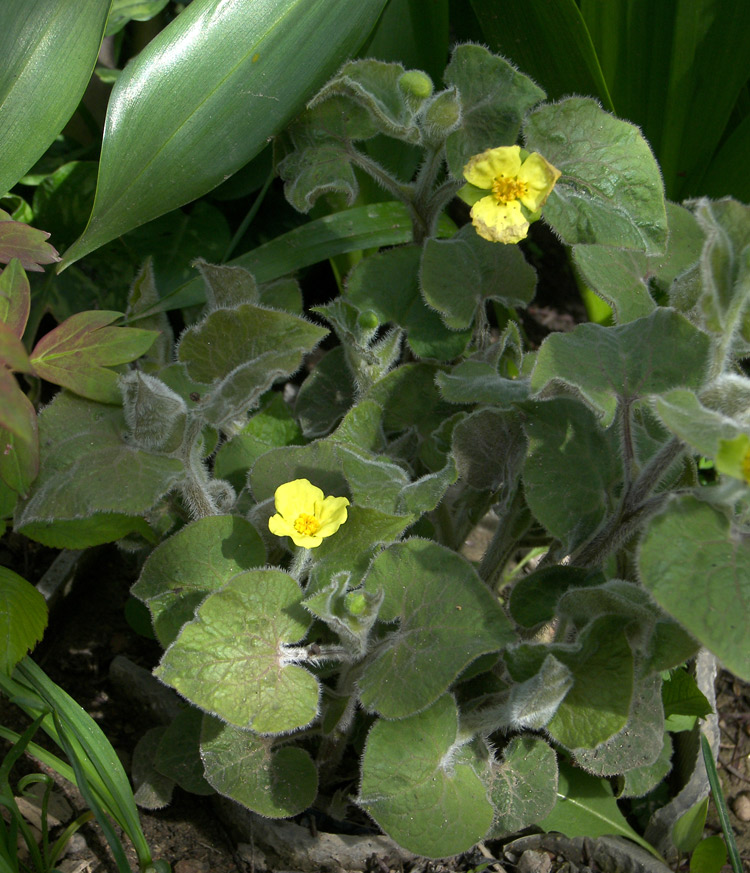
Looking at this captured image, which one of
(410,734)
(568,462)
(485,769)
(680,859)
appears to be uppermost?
(568,462)

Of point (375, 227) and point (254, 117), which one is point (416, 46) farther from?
point (254, 117)

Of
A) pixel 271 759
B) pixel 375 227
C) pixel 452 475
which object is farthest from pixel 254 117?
pixel 271 759

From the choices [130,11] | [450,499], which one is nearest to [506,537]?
[450,499]

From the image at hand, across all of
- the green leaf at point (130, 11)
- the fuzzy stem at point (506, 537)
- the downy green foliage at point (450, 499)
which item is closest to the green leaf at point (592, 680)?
the downy green foliage at point (450, 499)

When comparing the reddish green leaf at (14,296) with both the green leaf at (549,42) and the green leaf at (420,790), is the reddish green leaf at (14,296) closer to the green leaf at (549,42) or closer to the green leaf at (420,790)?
the green leaf at (420,790)

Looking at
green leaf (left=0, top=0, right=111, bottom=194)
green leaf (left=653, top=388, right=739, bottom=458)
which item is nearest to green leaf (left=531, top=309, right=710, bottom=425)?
green leaf (left=653, top=388, right=739, bottom=458)

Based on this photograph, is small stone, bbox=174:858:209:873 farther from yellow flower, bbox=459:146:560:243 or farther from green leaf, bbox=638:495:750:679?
yellow flower, bbox=459:146:560:243

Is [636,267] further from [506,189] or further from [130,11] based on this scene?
[130,11]
